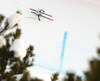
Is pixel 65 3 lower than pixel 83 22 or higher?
higher

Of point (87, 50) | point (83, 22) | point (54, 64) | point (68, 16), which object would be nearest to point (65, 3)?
point (68, 16)

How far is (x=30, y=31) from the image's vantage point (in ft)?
9.35

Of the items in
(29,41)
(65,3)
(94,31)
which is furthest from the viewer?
(65,3)

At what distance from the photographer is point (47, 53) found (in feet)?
9.21

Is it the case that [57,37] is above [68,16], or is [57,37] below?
below

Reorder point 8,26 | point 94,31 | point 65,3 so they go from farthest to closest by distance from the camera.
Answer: point 65,3 < point 94,31 < point 8,26

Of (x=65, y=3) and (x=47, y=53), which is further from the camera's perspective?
(x=65, y=3)

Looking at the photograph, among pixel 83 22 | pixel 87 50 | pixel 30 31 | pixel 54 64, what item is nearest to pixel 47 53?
pixel 54 64

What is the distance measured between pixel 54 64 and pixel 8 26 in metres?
1.93

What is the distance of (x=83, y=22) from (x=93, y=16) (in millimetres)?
263

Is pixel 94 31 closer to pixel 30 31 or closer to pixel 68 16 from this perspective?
pixel 68 16

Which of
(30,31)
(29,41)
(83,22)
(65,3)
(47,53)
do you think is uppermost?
(65,3)

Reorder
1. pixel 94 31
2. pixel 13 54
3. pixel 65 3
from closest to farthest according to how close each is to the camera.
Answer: pixel 13 54
pixel 94 31
pixel 65 3

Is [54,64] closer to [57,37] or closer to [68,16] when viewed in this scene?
[57,37]
